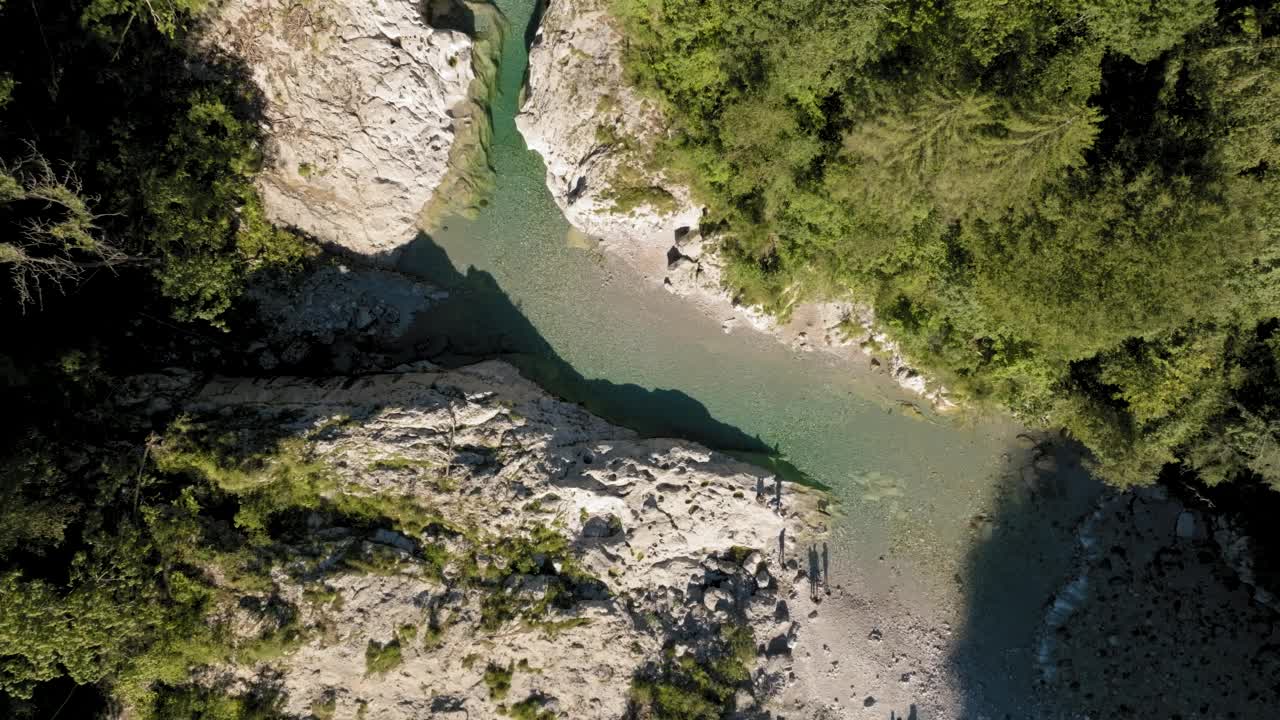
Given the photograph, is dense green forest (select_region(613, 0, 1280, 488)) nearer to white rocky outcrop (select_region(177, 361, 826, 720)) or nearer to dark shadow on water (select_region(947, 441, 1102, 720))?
dark shadow on water (select_region(947, 441, 1102, 720))

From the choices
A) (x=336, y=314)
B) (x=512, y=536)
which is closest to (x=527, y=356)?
(x=512, y=536)

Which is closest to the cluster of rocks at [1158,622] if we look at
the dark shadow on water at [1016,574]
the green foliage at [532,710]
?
the dark shadow on water at [1016,574]

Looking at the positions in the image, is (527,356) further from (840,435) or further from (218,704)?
(218,704)

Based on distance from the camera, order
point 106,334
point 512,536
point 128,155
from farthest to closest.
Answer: point 512,536
point 106,334
point 128,155

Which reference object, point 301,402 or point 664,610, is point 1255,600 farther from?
point 301,402

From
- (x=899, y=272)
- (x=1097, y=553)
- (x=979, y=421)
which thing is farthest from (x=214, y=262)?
(x=1097, y=553)

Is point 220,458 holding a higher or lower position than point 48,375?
lower
